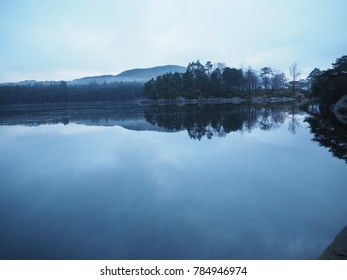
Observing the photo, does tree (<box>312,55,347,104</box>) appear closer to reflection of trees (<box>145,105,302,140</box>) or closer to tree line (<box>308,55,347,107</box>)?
tree line (<box>308,55,347,107</box>)

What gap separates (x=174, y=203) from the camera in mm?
9203

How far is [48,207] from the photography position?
30.4 feet

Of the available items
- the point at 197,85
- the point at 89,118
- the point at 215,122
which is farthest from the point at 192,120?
the point at 197,85

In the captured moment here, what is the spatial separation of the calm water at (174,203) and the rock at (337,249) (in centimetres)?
33

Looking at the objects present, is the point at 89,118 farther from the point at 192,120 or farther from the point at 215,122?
the point at 215,122

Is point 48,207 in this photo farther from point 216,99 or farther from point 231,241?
point 216,99

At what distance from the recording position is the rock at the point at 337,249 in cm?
562

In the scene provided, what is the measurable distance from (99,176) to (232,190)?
637 cm

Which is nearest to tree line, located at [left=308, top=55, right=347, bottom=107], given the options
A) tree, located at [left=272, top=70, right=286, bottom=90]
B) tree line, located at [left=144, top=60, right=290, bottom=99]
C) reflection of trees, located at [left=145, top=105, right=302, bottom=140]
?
reflection of trees, located at [left=145, top=105, right=302, bottom=140]

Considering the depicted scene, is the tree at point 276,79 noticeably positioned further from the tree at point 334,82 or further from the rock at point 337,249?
the rock at point 337,249

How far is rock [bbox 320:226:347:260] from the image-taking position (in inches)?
221

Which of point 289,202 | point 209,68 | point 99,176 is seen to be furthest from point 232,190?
point 209,68

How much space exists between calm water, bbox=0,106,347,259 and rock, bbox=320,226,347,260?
1.09ft

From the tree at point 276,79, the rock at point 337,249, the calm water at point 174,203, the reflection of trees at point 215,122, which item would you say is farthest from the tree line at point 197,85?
the rock at point 337,249
